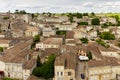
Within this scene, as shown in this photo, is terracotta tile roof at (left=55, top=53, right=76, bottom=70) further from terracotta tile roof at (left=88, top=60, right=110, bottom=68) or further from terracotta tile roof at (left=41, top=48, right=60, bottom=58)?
terracotta tile roof at (left=41, top=48, right=60, bottom=58)

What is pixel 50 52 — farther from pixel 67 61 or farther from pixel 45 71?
pixel 45 71

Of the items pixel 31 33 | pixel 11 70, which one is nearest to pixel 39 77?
pixel 11 70

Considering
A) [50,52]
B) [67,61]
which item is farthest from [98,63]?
[50,52]

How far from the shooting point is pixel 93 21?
410ft

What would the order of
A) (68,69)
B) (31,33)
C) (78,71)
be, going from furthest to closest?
(31,33), (78,71), (68,69)

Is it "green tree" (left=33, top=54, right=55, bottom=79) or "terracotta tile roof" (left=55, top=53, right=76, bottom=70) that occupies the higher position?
"terracotta tile roof" (left=55, top=53, right=76, bottom=70)

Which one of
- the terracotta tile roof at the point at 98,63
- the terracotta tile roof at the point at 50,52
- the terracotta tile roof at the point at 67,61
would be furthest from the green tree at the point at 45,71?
the terracotta tile roof at the point at 50,52

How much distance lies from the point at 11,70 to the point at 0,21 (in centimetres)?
5317

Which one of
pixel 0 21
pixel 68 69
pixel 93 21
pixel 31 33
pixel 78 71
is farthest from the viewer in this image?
pixel 93 21

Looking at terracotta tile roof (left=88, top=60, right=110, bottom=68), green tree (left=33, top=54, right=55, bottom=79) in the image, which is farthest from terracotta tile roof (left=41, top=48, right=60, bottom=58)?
terracotta tile roof (left=88, top=60, right=110, bottom=68)

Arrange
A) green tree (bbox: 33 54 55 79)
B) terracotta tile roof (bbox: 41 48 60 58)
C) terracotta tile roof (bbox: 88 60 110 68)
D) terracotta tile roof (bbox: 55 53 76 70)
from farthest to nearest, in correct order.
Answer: terracotta tile roof (bbox: 41 48 60 58) → terracotta tile roof (bbox: 88 60 110 68) → terracotta tile roof (bbox: 55 53 76 70) → green tree (bbox: 33 54 55 79)

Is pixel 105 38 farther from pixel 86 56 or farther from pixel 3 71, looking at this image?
pixel 3 71

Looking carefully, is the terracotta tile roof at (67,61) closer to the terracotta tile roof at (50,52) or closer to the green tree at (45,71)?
the green tree at (45,71)

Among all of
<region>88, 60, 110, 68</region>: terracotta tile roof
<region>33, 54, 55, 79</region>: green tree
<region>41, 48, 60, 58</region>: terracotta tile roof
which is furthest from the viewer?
<region>41, 48, 60, 58</region>: terracotta tile roof
